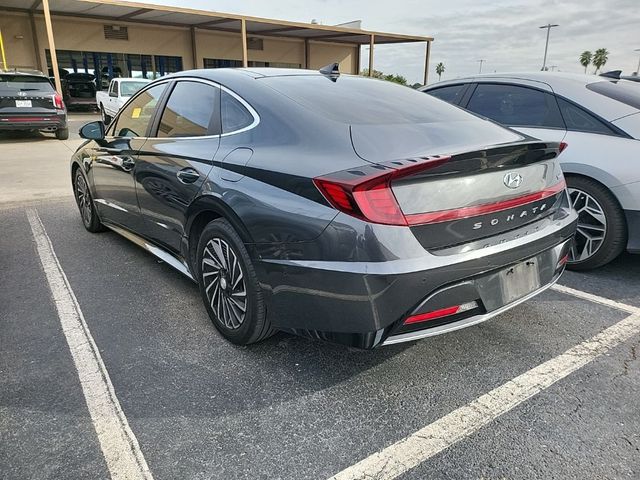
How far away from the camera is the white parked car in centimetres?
360

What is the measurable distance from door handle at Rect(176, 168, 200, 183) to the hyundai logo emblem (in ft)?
5.47

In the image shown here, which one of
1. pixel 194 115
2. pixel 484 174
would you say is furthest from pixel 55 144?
pixel 484 174

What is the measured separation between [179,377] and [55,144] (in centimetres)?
1243

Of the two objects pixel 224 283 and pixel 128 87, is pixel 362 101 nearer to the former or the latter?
pixel 224 283

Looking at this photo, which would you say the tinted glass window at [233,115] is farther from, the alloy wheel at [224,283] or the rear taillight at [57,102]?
the rear taillight at [57,102]

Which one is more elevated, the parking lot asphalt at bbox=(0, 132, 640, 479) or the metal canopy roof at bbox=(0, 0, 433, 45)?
the metal canopy roof at bbox=(0, 0, 433, 45)

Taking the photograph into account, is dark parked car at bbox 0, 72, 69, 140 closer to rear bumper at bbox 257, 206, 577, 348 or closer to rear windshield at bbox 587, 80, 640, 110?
rear bumper at bbox 257, 206, 577, 348

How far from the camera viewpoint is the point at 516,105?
448 cm

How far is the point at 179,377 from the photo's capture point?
2.51 metres

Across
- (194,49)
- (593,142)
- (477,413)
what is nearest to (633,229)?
(593,142)

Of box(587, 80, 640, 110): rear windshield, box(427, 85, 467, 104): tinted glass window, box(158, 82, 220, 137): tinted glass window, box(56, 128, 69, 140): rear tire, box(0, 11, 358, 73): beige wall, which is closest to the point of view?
box(158, 82, 220, 137): tinted glass window

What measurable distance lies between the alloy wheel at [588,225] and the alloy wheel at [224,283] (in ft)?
8.64

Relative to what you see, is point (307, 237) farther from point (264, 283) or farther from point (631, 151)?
point (631, 151)

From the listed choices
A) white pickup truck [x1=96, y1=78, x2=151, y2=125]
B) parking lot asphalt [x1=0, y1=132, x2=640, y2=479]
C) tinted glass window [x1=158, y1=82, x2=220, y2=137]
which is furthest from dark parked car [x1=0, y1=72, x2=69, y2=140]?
tinted glass window [x1=158, y1=82, x2=220, y2=137]
